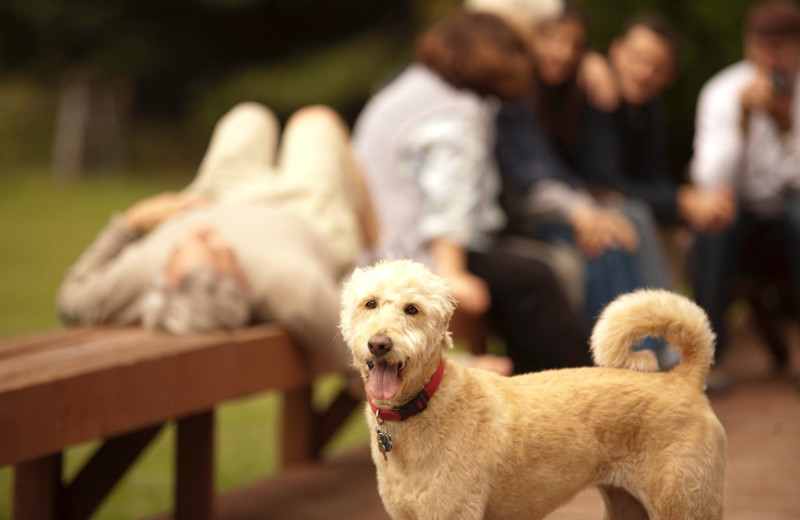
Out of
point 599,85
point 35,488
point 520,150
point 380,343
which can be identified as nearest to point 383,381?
point 380,343

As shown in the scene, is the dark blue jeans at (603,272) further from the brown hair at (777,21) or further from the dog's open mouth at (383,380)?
the dog's open mouth at (383,380)

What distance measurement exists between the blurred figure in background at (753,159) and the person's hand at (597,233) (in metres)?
0.93

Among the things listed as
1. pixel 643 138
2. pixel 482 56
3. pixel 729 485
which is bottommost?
pixel 729 485

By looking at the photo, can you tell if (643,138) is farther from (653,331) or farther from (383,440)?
(383,440)

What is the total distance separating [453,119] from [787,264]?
2919 millimetres

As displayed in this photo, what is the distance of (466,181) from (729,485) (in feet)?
5.09

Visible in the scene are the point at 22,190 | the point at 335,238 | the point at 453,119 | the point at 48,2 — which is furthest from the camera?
the point at 48,2

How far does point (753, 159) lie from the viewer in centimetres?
625

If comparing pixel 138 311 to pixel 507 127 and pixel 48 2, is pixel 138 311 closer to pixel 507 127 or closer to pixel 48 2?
pixel 507 127

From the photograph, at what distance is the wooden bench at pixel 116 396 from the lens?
10.0ft

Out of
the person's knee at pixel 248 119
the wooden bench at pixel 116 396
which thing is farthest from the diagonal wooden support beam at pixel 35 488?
the person's knee at pixel 248 119

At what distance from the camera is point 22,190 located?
18719 millimetres

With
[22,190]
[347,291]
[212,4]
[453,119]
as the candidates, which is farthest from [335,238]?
[212,4]

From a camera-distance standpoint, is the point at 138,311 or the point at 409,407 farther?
the point at 138,311
